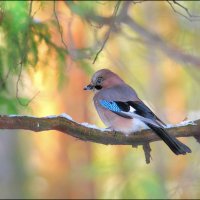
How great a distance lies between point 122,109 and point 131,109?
0.09 m

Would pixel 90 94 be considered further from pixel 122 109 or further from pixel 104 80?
pixel 122 109

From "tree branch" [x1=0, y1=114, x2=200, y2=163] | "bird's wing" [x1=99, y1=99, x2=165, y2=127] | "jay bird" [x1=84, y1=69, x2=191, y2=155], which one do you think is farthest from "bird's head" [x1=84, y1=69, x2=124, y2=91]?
"tree branch" [x1=0, y1=114, x2=200, y2=163]

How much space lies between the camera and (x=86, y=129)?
14.1ft

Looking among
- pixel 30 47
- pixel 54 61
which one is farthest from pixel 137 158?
pixel 30 47

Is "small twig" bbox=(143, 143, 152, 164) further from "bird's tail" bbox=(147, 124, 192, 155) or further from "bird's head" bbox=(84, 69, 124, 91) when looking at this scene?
"bird's head" bbox=(84, 69, 124, 91)

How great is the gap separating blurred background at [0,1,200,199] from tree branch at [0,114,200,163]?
0.80 metres

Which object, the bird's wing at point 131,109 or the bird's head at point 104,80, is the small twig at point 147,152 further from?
the bird's head at point 104,80

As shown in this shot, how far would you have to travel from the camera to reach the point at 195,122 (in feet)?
14.9

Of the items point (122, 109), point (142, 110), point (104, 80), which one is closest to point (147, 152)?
point (142, 110)

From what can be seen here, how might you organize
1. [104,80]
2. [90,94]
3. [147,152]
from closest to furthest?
[147,152]
[104,80]
[90,94]

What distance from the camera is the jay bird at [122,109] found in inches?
181

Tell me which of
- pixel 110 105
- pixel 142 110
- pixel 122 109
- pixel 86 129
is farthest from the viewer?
pixel 110 105

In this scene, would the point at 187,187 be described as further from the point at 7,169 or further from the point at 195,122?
the point at 7,169

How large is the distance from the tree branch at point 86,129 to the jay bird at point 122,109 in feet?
0.29
